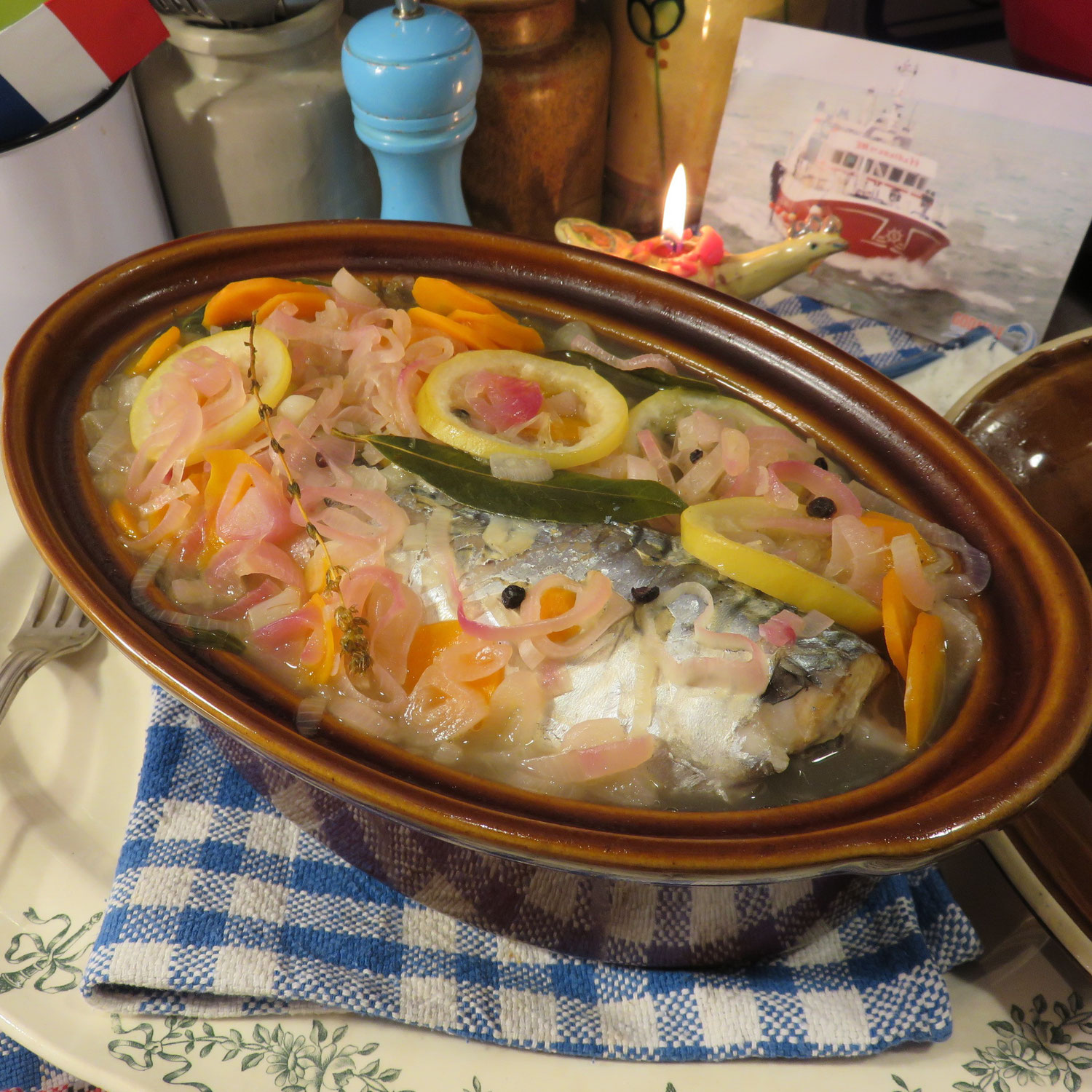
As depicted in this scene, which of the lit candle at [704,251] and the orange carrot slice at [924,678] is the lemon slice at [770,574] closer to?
the orange carrot slice at [924,678]

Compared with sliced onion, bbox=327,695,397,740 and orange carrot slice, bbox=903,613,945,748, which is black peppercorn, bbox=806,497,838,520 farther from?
sliced onion, bbox=327,695,397,740

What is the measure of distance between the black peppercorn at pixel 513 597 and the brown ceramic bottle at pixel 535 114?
A: 3.02 feet

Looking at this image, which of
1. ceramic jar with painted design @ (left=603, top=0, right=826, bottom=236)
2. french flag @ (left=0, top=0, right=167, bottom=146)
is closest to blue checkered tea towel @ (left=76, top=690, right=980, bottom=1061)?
french flag @ (left=0, top=0, right=167, bottom=146)

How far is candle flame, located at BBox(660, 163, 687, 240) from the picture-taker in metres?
1.48

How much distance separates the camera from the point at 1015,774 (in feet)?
2.57

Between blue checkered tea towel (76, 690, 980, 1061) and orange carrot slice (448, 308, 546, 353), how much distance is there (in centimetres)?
64

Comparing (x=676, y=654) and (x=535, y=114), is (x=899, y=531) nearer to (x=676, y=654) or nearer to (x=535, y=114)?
(x=676, y=654)

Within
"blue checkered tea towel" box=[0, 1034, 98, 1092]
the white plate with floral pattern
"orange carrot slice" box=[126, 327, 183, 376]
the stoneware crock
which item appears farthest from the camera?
the stoneware crock

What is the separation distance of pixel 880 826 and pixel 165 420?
86 centimetres

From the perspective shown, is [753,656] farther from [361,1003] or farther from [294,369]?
[294,369]

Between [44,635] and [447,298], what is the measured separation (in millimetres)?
665

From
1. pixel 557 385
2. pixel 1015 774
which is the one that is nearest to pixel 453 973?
pixel 1015 774

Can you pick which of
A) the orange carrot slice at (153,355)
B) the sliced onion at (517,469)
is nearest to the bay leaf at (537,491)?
the sliced onion at (517,469)

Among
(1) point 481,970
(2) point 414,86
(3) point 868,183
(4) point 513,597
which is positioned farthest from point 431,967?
(3) point 868,183
